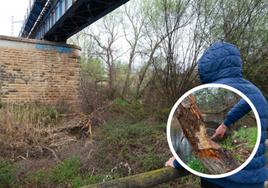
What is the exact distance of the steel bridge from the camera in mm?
11484

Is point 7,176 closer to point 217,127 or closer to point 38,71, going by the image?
point 217,127

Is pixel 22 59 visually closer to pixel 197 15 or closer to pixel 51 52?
pixel 51 52

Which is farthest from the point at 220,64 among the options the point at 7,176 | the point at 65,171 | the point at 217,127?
the point at 65,171

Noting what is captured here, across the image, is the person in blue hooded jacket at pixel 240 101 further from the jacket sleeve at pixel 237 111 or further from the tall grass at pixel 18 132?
the tall grass at pixel 18 132

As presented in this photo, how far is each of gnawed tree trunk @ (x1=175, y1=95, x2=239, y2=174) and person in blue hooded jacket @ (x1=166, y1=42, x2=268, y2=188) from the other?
0.22ft

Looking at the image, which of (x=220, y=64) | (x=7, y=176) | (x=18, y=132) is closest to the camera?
(x=220, y=64)

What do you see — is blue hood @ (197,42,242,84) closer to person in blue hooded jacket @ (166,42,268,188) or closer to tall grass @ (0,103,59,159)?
person in blue hooded jacket @ (166,42,268,188)

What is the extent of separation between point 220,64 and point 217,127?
0.35 metres

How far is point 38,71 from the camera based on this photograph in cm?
1413

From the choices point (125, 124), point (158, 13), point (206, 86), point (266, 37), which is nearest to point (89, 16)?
point (158, 13)

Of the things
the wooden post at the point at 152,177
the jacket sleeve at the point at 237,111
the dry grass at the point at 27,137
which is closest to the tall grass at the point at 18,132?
the dry grass at the point at 27,137

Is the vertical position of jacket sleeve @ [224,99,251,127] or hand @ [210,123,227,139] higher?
jacket sleeve @ [224,99,251,127]

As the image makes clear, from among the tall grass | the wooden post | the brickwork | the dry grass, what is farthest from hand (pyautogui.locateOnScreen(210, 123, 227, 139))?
the brickwork

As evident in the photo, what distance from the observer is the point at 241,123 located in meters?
1.71
